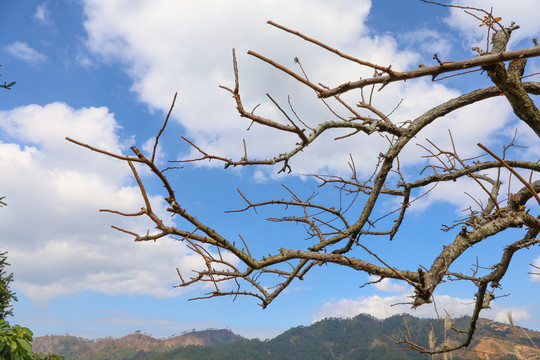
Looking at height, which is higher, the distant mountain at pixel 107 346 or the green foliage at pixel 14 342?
the green foliage at pixel 14 342

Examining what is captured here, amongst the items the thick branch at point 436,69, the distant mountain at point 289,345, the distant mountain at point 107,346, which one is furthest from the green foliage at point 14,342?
the distant mountain at point 107,346

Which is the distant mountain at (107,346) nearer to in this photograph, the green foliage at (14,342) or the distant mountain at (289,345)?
the distant mountain at (289,345)

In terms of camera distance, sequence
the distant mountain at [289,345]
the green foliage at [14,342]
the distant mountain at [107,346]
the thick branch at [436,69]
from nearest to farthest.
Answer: the thick branch at [436,69]
the green foliage at [14,342]
the distant mountain at [289,345]
the distant mountain at [107,346]

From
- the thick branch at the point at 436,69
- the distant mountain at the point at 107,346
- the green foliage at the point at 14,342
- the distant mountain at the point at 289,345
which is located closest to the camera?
the thick branch at the point at 436,69

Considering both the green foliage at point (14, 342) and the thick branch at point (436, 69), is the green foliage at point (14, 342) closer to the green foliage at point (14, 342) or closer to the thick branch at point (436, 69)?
the green foliage at point (14, 342)

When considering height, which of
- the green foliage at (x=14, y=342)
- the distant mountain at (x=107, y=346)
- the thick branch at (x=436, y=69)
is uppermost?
the thick branch at (x=436, y=69)

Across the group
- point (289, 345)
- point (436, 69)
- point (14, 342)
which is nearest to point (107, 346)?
point (289, 345)

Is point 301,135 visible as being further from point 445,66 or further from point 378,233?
point 378,233

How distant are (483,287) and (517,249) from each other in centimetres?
61

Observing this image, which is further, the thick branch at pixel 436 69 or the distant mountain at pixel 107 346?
the distant mountain at pixel 107 346

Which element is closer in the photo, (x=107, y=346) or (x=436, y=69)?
(x=436, y=69)

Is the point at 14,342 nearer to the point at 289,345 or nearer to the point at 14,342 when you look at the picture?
the point at 14,342

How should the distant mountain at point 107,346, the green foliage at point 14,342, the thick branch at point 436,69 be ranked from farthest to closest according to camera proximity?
the distant mountain at point 107,346 < the green foliage at point 14,342 < the thick branch at point 436,69

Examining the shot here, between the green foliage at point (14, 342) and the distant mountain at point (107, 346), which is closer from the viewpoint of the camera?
the green foliage at point (14, 342)
